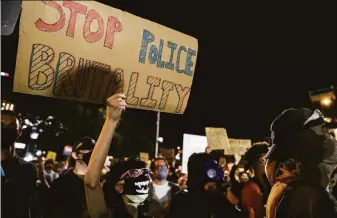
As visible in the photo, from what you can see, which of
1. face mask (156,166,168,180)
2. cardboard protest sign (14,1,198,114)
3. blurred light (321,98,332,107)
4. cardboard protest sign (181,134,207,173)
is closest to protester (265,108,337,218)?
cardboard protest sign (14,1,198,114)

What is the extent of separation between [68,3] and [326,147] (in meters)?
2.26

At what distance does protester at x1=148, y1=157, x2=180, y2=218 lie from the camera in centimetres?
672

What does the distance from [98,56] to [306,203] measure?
6.72 ft

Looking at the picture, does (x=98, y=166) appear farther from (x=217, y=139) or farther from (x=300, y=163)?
(x=217, y=139)

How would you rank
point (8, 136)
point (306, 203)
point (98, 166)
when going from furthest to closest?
point (8, 136), point (98, 166), point (306, 203)

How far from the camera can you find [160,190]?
708cm

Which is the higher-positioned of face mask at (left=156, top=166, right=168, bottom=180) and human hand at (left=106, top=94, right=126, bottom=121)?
human hand at (left=106, top=94, right=126, bottom=121)

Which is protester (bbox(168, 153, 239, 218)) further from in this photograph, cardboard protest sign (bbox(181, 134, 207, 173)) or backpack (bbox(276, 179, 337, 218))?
cardboard protest sign (bbox(181, 134, 207, 173))

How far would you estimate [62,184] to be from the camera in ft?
15.5

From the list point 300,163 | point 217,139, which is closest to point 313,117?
point 300,163

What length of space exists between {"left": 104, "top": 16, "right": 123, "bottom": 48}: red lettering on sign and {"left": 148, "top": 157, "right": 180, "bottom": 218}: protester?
3.92 meters

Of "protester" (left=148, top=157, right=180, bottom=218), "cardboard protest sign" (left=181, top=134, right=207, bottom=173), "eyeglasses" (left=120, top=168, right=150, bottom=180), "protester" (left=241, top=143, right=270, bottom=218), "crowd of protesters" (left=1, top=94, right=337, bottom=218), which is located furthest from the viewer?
"cardboard protest sign" (left=181, top=134, right=207, bottom=173)

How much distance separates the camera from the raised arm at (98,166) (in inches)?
116

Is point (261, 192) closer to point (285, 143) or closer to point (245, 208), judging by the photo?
point (245, 208)
